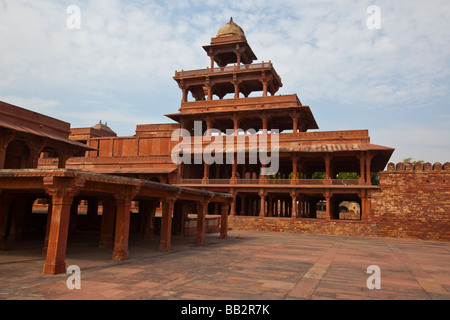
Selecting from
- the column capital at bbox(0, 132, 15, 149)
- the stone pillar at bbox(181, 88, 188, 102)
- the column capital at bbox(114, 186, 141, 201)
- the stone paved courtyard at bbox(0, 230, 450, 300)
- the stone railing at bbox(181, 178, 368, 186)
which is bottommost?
the stone paved courtyard at bbox(0, 230, 450, 300)

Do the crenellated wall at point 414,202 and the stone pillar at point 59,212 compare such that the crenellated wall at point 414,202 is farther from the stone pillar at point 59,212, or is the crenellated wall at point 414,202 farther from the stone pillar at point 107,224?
the stone pillar at point 59,212

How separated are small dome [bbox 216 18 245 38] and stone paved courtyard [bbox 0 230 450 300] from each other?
28.1 m

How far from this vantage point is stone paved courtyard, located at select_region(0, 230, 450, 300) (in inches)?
281

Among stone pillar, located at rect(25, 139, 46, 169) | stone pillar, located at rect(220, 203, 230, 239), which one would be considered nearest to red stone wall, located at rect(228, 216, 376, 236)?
stone pillar, located at rect(220, 203, 230, 239)

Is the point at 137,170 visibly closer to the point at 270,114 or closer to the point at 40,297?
the point at 270,114

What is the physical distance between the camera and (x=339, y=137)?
1089 inches

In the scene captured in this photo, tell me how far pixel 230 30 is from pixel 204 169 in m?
15.8

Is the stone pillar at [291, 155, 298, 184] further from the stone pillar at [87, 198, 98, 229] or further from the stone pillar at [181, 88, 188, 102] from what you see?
the stone pillar at [87, 198, 98, 229]

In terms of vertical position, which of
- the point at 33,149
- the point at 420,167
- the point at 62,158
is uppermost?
the point at 420,167

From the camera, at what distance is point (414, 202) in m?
24.2

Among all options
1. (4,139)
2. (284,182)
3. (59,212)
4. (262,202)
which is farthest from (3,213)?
(284,182)

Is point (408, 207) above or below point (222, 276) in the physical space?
above

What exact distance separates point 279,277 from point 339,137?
20698 mm

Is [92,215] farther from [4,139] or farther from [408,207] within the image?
[408,207]
